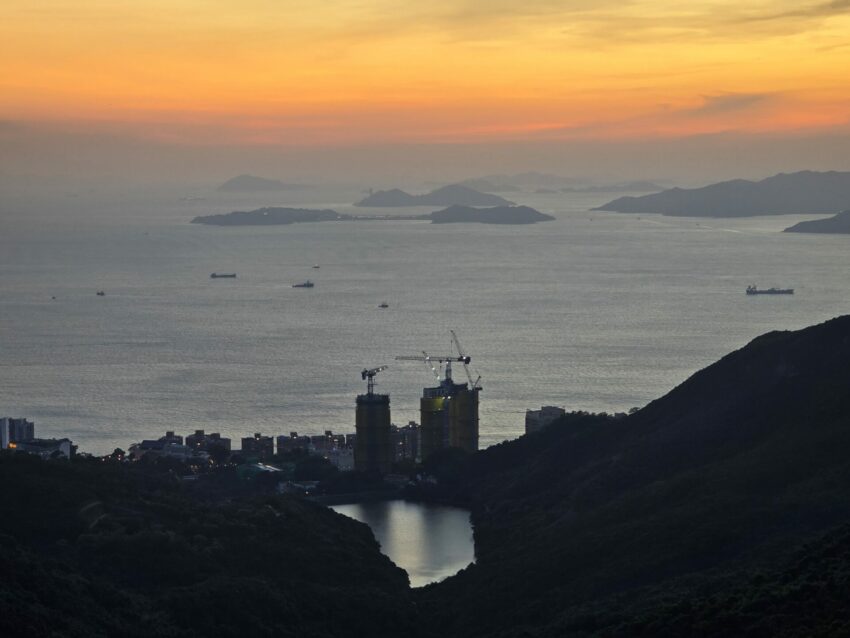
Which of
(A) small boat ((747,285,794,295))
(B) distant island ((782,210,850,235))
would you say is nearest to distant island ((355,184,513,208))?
(B) distant island ((782,210,850,235))

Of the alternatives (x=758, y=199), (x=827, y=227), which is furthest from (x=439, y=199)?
(x=827, y=227)

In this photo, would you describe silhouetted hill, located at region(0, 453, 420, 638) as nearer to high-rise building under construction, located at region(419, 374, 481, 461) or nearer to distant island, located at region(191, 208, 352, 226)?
high-rise building under construction, located at region(419, 374, 481, 461)

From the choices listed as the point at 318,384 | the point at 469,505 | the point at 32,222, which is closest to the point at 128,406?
the point at 318,384

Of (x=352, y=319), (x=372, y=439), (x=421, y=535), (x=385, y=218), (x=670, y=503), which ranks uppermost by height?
(x=385, y=218)

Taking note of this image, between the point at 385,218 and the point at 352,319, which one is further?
the point at 385,218

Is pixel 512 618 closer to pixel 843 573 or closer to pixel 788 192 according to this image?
pixel 843 573

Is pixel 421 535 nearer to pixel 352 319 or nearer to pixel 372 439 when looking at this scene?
pixel 372 439

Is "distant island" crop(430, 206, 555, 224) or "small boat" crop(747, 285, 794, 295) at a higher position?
"distant island" crop(430, 206, 555, 224)

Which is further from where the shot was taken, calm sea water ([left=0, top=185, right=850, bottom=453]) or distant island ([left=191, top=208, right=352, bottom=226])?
distant island ([left=191, top=208, right=352, bottom=226])
